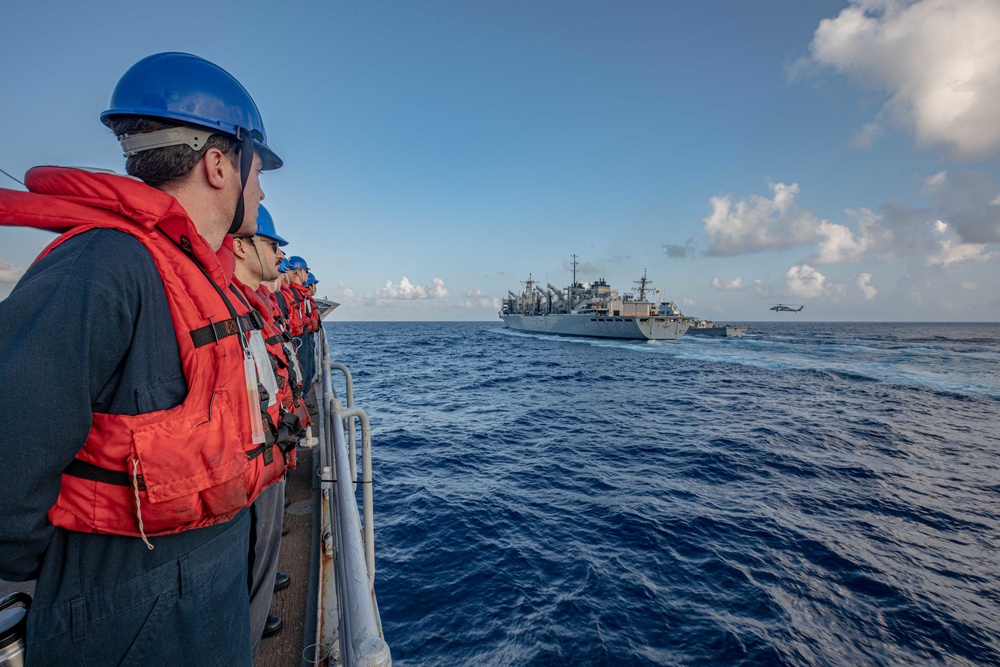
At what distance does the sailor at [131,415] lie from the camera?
0.81m

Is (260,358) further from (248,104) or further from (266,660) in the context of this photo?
(266,660)

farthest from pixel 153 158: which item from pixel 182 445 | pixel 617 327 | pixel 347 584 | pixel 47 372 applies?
pixel 617 327

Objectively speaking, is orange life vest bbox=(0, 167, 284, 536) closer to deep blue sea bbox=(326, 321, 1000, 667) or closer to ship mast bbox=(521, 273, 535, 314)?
deep blue sea bbox=(326, 321, 1000, 667)

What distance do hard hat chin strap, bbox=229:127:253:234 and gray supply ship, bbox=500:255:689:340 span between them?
154ft

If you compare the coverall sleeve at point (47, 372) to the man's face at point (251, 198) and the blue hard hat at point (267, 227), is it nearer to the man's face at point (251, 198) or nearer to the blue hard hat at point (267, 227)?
the man's face at point (251, 198)

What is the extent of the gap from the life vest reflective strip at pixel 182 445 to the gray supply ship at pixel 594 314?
47154 mm

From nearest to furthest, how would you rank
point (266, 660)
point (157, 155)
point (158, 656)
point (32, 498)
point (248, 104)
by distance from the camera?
point (32, 498)
point (158, 656)
point (157, 155)
point (248, 104)
point (266, 660)

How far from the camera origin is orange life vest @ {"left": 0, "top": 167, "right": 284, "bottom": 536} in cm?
92

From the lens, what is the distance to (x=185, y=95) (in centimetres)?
124

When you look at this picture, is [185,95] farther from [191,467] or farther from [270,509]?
[270,509]

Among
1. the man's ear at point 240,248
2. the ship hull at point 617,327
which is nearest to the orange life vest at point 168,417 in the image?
the man's ear at point 240,248

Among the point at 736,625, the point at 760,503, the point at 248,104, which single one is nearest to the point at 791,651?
the point at 736,625

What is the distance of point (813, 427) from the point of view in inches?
510

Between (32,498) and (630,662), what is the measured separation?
4.92m
